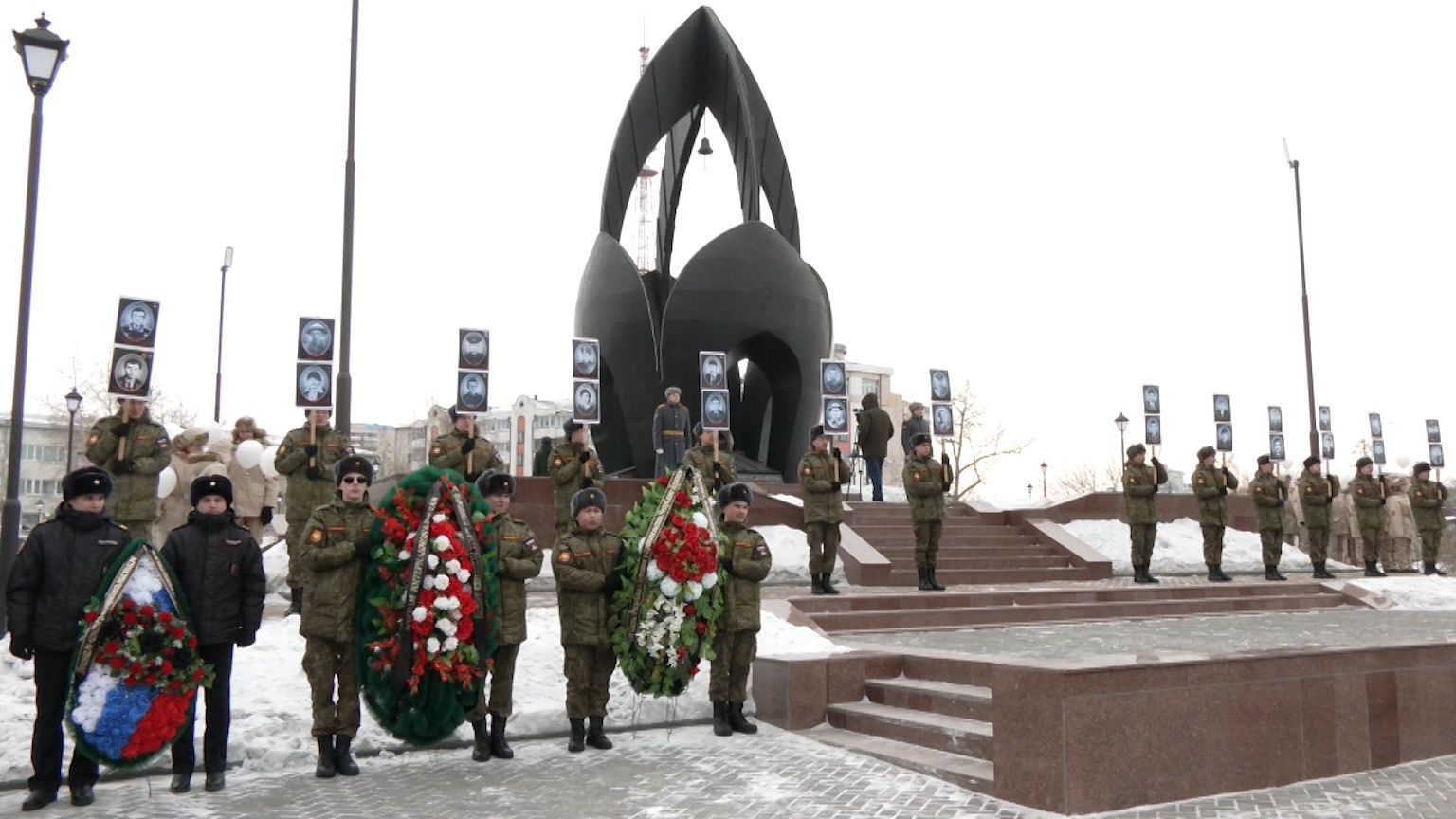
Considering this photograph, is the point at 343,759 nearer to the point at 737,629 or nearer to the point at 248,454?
the point at 737,629

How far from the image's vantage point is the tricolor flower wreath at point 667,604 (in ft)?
22.6

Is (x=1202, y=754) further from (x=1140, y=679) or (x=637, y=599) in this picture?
(x=637, y=599)

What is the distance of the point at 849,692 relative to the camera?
25.0ft

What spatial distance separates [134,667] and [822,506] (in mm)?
7477

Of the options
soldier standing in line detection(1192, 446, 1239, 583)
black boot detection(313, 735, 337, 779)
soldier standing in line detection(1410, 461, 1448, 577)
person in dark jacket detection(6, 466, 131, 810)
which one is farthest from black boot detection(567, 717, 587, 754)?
soldier standing in line detection(1410, 461, 1448, 577)

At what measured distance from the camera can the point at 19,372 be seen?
348 inches

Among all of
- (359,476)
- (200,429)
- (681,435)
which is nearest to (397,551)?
(359,476)

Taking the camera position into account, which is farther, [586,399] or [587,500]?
[586,399]

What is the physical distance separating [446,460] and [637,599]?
387cm

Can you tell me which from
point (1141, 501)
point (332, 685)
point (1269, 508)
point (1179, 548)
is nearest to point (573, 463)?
point (332, 685)

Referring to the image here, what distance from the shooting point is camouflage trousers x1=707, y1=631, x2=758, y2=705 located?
23.7ft

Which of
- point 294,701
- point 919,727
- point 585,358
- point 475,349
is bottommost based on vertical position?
point 919,727

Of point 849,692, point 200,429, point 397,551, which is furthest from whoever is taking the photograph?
point 200,429

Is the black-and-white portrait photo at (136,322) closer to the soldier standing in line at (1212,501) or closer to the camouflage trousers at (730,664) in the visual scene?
the camouflage trousers at (730,664)
